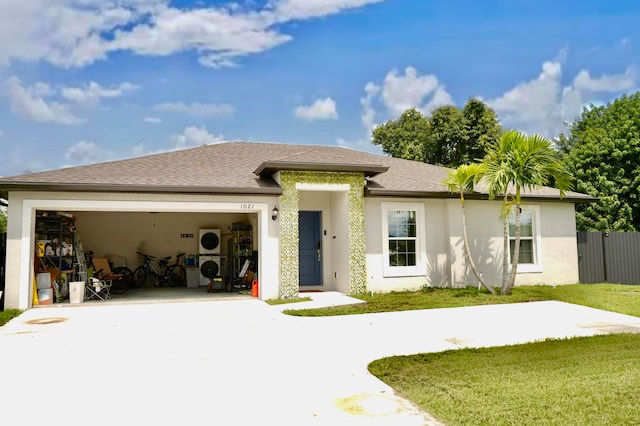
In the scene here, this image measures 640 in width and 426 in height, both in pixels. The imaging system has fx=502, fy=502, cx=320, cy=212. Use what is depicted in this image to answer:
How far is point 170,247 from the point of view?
54.9 feet

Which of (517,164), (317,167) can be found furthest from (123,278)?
(517,164)

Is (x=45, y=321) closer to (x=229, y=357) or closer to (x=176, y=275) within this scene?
(x=229, y=357)

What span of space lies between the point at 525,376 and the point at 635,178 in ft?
65.1

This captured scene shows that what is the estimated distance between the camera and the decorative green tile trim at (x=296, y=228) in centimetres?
1152

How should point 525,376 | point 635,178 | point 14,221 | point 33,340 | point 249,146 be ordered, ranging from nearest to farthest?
1. point 525,376
2. point 33,340
3. point 14,221
4. point 249,146
5. point 635,178

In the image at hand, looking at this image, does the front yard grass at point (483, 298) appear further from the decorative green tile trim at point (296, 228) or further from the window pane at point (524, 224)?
the window pane at point (524, 224)

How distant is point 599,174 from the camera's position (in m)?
21.7

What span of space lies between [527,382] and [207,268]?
12.9 meters

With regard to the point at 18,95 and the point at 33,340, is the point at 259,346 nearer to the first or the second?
the point at 33,340

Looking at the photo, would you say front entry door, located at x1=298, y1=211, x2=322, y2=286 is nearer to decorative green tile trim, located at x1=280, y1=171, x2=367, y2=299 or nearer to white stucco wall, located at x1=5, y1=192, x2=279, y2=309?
decorative green tile trim, located at x1=280, y1=171, x2=367, y2=299

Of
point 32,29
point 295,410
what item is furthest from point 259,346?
point 32,29

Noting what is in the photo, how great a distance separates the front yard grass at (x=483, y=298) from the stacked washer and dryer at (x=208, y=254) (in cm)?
636

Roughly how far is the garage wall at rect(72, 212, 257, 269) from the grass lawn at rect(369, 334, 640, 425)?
411 inches

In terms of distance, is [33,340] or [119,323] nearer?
[33,340]
